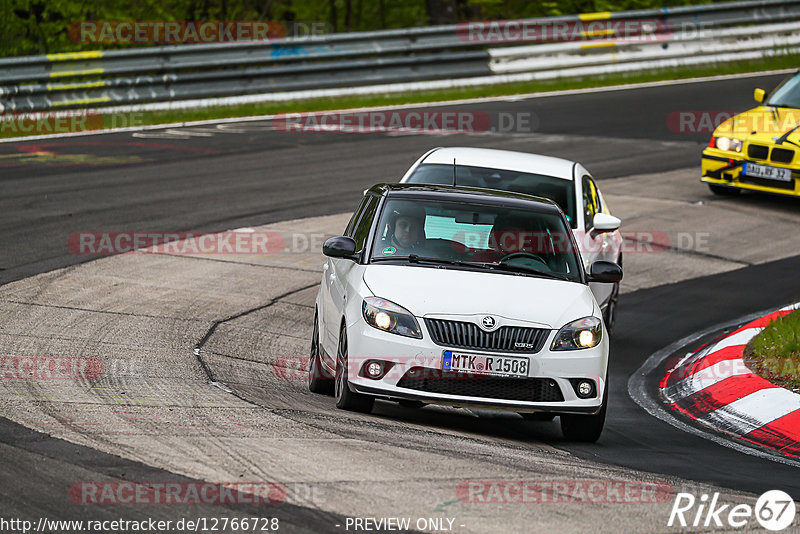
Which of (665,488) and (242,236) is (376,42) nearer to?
(242,236)

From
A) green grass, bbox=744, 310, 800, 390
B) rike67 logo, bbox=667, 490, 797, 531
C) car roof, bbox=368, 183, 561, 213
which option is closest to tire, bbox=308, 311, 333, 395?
car roof, bbox=368, 183, 561, 213

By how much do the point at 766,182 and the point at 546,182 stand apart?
609cm

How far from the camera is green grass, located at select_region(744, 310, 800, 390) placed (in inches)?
366

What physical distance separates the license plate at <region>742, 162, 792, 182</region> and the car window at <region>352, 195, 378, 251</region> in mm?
8302

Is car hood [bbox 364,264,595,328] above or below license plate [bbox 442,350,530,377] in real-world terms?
above

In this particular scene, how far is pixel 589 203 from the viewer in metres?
11.4

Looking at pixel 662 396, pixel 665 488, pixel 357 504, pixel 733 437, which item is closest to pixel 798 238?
pixel 662 396

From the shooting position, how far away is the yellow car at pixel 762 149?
1589cm

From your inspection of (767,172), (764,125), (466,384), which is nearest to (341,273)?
(466,384)

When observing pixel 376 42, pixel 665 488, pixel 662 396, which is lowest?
pixel 662 396

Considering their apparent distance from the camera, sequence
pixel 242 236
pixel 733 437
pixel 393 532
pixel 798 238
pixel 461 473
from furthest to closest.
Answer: pixel 798 238 → pixel 242 236 → pixel 733 437 → pixel 461 473 → pixel 393 532

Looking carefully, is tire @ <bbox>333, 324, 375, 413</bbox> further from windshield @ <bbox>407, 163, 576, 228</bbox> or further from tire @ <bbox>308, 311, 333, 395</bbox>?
windshield @ <bbox>407, 163, 576, 228</bbox>

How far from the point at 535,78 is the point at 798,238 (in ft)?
38.0

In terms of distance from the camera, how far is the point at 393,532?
206 inches
